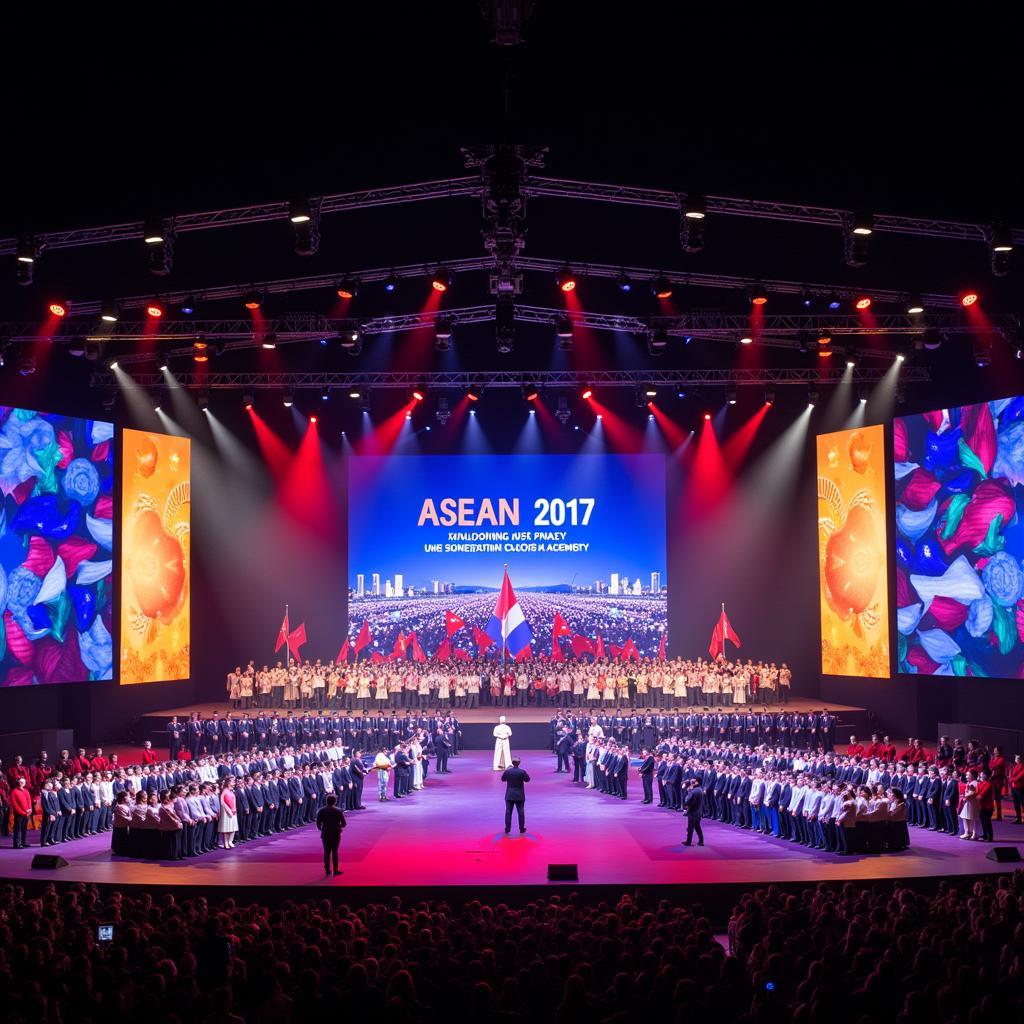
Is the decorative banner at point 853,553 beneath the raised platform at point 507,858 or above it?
above

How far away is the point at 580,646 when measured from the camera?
3681cm

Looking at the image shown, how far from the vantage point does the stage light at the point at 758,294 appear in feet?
79.3

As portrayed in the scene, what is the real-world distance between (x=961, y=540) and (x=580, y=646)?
1335 cm

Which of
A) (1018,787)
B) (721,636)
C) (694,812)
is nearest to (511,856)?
(694,812)

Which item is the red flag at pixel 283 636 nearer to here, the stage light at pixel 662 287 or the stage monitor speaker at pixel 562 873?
the stage light at pixel 662 287

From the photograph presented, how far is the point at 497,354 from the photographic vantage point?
34594 millimetres

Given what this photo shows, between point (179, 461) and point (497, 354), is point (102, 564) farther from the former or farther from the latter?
point (497, 354)

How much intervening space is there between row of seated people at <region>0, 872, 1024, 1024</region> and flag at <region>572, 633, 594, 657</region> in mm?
24639

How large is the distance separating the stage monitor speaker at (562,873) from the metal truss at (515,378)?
18.4 meters

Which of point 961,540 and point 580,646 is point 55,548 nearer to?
point 580,646

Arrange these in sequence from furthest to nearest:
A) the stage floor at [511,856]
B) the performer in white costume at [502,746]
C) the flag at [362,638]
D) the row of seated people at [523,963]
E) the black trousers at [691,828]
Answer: the flag at [362,638] → the performer in white costume at [502,746] → the black trousers at [691,828] → the stage floor at [511,856] → the row of seated people at [523,963]

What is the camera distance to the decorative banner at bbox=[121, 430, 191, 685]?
32.7 meters

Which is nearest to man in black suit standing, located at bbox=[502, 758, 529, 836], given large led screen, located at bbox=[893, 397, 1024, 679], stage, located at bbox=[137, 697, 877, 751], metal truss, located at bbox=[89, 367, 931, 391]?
stage, located at bbox=[137, 697, 877, 751]

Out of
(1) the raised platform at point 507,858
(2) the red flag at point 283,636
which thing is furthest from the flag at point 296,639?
(1) the raised platform at point 507,858
